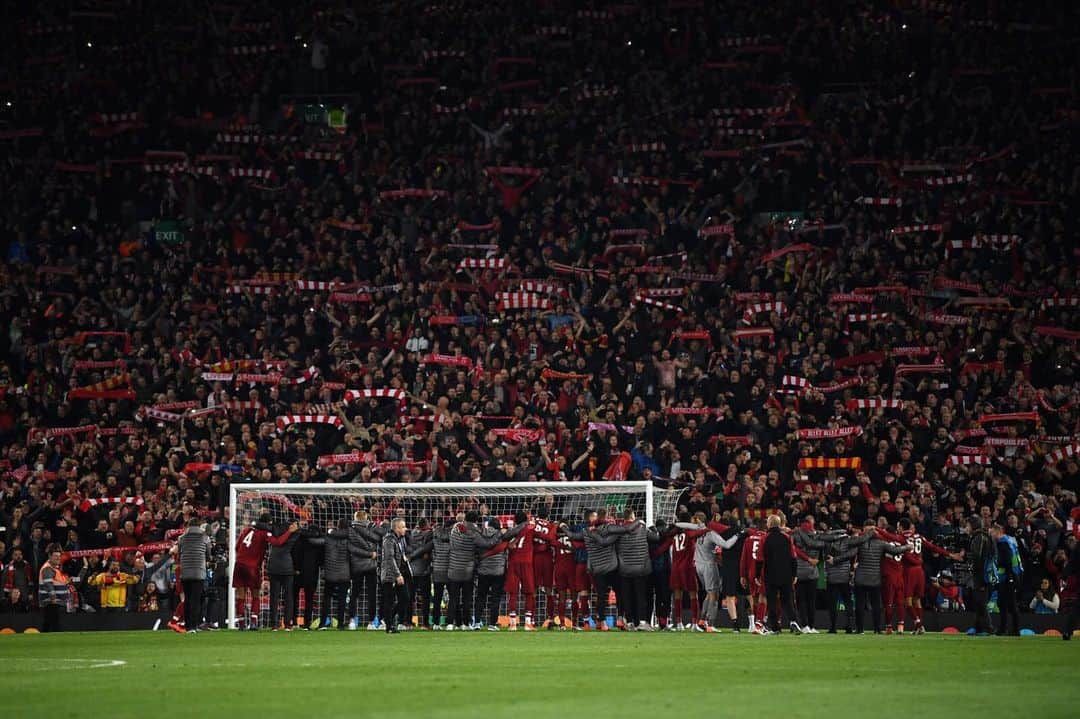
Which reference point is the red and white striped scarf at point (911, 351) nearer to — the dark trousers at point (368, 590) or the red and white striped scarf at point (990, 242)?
the red and white striped scarf at point (990, 242)

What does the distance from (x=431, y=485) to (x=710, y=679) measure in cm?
1300

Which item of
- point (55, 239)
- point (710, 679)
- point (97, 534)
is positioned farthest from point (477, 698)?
point (55, 239)

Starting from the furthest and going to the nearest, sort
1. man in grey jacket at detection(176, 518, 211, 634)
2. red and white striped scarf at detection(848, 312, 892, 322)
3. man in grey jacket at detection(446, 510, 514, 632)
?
1. red and white striped scarf at detection(848, 312, 892, 322)
2. man in grey jacket at detection(446, 510, 514, 632)
3. man in grey jacket at detection(176, 518, 211, 634)

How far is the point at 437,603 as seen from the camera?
26.5 meters

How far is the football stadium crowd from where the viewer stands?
92.0 ft

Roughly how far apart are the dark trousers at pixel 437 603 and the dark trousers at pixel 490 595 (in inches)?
24.2

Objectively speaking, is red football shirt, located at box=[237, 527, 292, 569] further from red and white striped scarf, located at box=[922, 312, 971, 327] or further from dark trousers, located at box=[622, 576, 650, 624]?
red and white striped scarf, located at box=[922, 312, 971, 327]

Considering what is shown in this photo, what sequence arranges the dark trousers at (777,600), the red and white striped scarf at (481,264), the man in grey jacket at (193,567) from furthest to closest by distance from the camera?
the red and white striped scarf at (481,264)
the man in grey jacket at (193,567)
the dark trousers at (777,600)

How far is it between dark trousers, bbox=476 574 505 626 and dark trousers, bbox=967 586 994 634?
748cm

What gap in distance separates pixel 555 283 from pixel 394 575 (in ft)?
43.1

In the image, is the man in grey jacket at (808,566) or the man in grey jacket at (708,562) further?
the man in grey jacket at (708,562)

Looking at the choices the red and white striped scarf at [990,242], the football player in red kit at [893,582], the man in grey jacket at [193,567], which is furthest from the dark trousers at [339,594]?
the red and white striped scarf at [990,242]

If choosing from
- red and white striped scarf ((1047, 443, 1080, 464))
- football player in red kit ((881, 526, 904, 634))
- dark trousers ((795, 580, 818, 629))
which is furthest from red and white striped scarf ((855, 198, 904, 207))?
dark trousers ((795, 580, 818, 629))

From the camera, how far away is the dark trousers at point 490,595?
85.1ft
